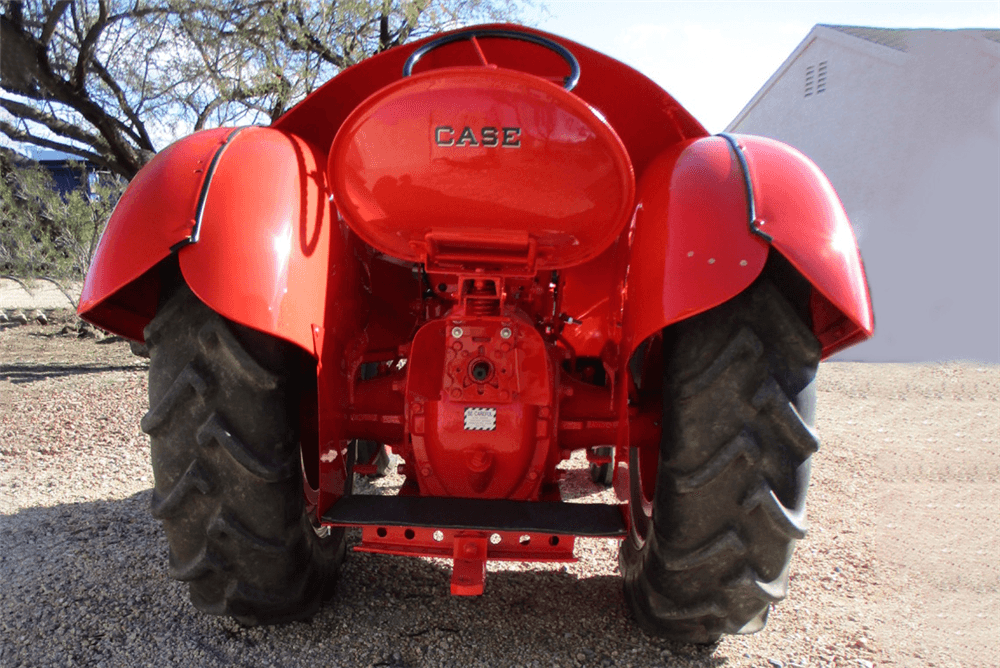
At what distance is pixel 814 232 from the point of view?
1.74 m

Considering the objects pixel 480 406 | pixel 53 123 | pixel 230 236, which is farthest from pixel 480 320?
pixel 53 123

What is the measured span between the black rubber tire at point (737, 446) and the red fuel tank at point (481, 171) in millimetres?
396

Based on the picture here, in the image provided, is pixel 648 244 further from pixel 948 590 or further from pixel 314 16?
pixel 314 16

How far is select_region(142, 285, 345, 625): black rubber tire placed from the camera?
1864mm

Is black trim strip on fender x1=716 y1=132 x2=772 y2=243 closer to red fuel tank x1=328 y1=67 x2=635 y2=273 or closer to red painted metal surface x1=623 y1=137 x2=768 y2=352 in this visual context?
red painted metal surface x1=623 y1=137 x2=768 y2=352

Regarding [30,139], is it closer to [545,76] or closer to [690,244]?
[545,76]

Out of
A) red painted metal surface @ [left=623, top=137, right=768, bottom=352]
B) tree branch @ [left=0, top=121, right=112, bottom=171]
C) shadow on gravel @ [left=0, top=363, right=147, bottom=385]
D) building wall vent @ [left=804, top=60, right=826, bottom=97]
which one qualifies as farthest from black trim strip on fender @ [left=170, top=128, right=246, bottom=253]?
building wall vent @ [left=804, top=60, right=826, bottom=97]

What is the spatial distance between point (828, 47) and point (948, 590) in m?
12.6

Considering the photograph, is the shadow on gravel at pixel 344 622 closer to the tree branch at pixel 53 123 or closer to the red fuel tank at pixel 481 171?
the red fuel tank at pixel 481 171

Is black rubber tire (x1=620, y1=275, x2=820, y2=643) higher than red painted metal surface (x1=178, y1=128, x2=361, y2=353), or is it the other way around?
red painted metal surface (x1=178, y1=128, x2=361, y2=353)

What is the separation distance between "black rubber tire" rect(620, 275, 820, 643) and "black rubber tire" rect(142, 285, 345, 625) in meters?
1.02

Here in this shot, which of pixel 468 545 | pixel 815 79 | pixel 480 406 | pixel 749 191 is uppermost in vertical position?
pixel 815 79

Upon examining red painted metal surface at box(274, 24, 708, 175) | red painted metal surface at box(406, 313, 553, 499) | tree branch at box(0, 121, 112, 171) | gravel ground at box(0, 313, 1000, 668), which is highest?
red painted metal surface at box(274, 24, 708, 175)

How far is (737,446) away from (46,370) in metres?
7.10
